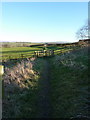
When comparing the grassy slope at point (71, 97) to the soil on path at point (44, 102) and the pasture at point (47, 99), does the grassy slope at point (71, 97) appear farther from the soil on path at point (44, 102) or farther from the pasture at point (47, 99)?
the soil on path at point (44, 102)

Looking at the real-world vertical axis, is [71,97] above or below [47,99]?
above

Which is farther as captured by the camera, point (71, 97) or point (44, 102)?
point (71, 97)

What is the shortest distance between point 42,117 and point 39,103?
3.92 ft

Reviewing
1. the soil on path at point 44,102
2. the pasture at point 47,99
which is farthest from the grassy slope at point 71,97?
the soil on path at point 44,102

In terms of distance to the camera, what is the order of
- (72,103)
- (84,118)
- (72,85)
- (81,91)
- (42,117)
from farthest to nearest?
1. (72,85)
2. (81,91)
3. (72,103)
4. (42,117)
5. (84,118)

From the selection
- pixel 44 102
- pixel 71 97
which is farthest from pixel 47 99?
pixel 71 97

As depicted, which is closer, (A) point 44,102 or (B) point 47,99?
(A) point 44,102

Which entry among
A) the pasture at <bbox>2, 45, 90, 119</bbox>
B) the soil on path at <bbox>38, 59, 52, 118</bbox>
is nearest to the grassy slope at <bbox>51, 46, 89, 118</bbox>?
the pasture at <bbox>2, 45, 90, 119</bbox>

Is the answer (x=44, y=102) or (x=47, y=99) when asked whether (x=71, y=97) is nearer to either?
(x=47, y=99)

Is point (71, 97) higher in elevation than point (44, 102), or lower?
higher

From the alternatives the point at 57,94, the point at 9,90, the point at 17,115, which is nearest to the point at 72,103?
the point at 57,94

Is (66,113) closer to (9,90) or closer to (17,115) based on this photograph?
(17,115)

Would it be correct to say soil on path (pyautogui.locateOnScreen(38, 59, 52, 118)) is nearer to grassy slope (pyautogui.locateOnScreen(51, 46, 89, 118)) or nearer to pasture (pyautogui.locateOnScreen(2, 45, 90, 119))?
pasture (pyautogui.locateOnScreen(2, 45, 90, 119))

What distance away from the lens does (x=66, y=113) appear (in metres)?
5.89
